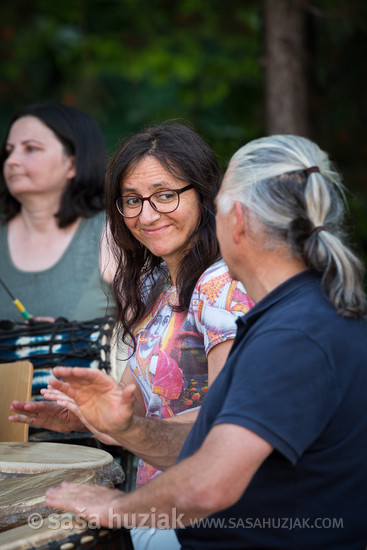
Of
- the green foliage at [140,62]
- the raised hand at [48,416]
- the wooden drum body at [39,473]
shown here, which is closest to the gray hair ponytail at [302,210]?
the wooden drum body at [39,473]

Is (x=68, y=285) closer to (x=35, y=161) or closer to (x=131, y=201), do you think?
(x=35, y=161)

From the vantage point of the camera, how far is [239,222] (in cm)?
136

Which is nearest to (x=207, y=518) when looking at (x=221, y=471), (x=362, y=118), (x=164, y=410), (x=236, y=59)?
(x=221, y=471)

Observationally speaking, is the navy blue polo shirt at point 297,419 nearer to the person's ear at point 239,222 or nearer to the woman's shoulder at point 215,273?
the person's ear at point 239,222

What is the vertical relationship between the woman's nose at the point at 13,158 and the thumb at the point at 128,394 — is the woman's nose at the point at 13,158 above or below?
above

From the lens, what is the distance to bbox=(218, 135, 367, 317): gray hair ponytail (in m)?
1.32

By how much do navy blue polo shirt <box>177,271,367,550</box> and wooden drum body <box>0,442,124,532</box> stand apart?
43cm

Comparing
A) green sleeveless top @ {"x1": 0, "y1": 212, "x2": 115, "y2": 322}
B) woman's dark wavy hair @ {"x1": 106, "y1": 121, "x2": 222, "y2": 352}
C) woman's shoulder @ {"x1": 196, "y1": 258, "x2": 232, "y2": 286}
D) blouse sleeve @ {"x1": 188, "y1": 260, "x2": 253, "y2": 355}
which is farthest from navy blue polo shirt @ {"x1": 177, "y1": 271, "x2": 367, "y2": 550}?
green sleeveless top @ {"x1": 0, "y1": 212, "x2": 115, "y2": 322}

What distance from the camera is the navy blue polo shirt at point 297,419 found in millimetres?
1177

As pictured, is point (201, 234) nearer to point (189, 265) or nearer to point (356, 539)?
point (189, 265)

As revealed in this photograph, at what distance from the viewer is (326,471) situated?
49.9 inches

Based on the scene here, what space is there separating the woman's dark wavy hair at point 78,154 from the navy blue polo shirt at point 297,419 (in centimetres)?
218

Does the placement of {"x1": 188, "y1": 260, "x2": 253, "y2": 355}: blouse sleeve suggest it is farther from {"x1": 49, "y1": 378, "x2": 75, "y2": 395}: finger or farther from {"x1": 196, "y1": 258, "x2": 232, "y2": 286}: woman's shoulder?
{"x1": 49, "y1": 378, "x2": 75, "y2": 395}: finger

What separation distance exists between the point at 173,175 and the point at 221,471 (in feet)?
3.40
